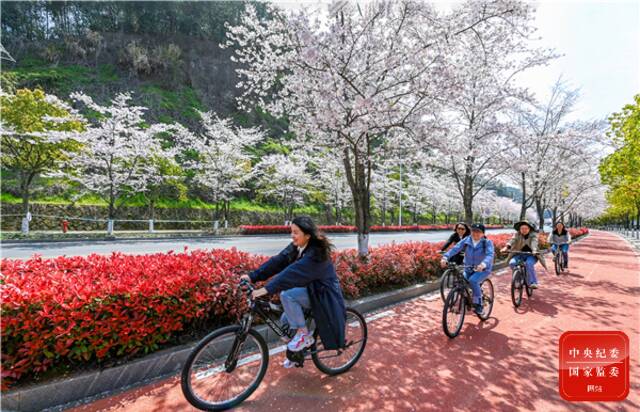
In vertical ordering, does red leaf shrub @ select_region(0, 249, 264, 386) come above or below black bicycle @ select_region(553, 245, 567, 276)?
above

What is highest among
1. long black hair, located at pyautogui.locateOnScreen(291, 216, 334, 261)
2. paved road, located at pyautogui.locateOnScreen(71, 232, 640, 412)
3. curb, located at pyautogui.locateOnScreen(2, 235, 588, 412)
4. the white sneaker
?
long black hair, located at pyautogui.locateOnScreen(291, 216, 334, 261)

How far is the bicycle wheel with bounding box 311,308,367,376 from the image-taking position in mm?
3482

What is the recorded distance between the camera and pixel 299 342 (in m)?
3.31

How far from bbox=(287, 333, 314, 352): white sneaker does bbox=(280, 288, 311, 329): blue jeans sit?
11 centimetres

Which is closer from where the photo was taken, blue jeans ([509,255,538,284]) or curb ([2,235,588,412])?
curb ([2,235,588,412])

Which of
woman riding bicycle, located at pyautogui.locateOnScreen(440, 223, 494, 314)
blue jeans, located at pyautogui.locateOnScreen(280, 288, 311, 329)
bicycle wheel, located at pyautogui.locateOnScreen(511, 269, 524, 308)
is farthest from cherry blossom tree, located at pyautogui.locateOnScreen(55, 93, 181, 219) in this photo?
bicycle wheel, located at pyautogui.locateOnScreen(511, 269, 524, 308)

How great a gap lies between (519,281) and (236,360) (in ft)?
20.1

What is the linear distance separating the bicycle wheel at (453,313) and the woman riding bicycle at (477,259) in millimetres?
467

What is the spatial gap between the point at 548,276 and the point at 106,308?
11.9 m

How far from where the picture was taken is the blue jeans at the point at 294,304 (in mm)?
3273

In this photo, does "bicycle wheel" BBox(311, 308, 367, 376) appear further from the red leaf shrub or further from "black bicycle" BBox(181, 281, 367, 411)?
the red leaf shrub

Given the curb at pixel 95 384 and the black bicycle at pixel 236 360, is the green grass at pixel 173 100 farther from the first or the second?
the black bicycle at pixel 236 360

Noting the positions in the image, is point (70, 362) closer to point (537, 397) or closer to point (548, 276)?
point (537, 397)

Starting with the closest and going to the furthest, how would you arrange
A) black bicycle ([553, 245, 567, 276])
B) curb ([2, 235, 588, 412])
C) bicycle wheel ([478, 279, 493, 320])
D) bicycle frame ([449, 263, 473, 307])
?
curb ([2, 235, 588, 412]), bicycle frame ([449, 263, 473, 307]), bicycle wheel ([478, 279, 493, 320]), black bicycle ([553, 245, 567, 276])
